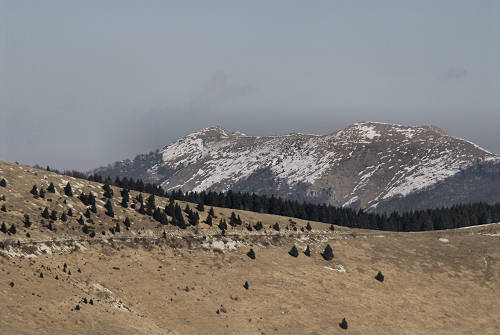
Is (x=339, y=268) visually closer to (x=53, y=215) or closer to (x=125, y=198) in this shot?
(x=125, y=198)

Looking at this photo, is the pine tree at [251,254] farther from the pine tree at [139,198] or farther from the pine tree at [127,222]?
the pine tree at [139,198]

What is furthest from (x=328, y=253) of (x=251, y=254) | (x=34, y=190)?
(x=34, y=190)

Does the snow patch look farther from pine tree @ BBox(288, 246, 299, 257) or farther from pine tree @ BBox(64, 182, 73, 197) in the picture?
Result: pine tree @ BBox(64, 182, 73, 197)

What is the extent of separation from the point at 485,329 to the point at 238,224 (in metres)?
59.9

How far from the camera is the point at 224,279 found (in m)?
128

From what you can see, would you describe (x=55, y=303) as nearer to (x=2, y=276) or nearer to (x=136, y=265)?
(x=2, y=276)

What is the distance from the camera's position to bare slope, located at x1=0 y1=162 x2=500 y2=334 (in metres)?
104

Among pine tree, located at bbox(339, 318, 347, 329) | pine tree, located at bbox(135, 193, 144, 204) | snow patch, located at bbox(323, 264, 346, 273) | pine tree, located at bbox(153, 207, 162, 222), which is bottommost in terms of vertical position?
pine tree, located at bbox(339, 318, 347, 329)

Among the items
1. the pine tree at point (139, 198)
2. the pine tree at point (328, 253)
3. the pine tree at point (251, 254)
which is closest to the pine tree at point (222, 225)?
the pine tree at point (251, 254)

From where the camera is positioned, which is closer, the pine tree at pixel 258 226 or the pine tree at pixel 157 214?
the pine tree at pixel 157 214

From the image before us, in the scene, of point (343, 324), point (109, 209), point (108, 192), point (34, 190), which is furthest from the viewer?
point (108, 192)

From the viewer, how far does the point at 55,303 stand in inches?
3893

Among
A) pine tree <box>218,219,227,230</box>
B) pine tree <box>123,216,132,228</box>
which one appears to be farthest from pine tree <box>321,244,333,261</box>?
pine tree <box>123,216,132,228</box>

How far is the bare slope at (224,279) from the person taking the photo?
104250 millimetres
